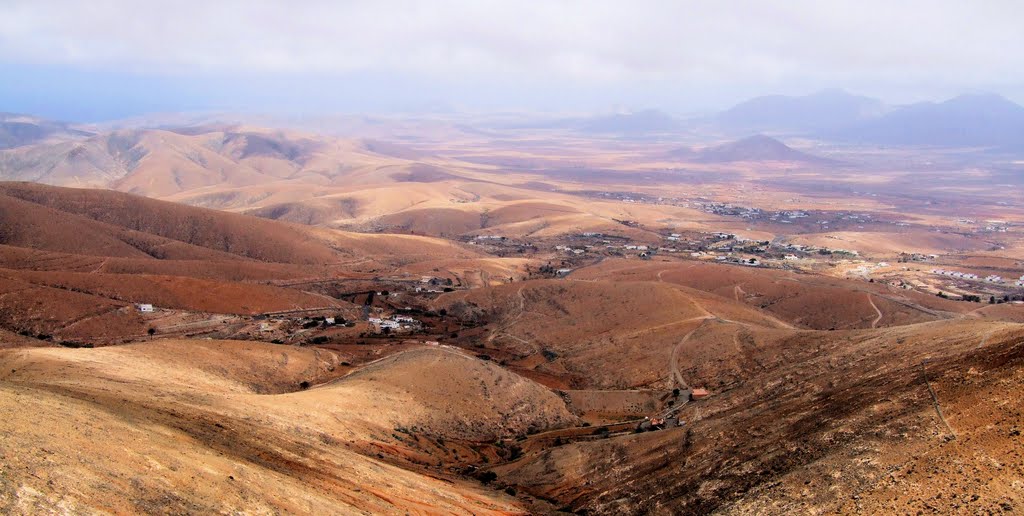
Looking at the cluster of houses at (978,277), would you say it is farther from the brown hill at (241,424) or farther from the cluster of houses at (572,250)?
the brown hill at (241,424)

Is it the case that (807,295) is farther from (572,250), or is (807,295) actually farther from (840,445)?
(840,445)

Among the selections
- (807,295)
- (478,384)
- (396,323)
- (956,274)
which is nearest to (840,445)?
(478,384)

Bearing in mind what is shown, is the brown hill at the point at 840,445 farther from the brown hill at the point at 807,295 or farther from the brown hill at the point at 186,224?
the brown hill at the point at 186,224

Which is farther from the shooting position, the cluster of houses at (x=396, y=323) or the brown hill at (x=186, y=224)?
the brown hill at (x=186, y=224)

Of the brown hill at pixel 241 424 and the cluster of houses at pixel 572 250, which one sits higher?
the brown hill at pixel 241 424

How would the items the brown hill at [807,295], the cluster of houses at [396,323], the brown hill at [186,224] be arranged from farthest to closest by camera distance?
the brown hill at [186,224]
the brown hill at [807,295]
the cluster of houses at [396,323]

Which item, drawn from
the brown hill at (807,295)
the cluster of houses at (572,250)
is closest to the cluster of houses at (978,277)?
the brown hill at (807,295)

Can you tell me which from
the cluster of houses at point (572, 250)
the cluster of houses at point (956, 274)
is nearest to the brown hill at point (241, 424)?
the cluster of houses at point (572, 250)

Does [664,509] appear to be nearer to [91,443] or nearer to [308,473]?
[308,473]

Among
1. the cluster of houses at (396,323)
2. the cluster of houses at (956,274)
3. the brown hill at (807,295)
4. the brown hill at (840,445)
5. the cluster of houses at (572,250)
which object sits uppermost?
the brown hill at (840,445)

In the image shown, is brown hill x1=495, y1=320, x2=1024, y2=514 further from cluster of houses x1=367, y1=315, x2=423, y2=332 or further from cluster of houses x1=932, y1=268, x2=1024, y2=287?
cluster of houses x1=932, y1=268, x2=1024, y2=287

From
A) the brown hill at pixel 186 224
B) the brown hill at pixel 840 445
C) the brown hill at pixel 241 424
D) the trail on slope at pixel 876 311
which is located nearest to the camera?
the brown hill at pixel 241 424
